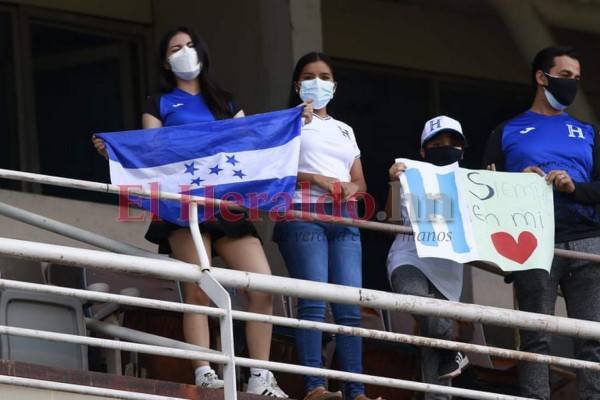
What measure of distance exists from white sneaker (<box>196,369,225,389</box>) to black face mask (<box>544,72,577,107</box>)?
2573mm

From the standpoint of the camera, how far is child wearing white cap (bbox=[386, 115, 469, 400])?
9773 mm

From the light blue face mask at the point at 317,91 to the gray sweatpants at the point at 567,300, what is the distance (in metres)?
1.36

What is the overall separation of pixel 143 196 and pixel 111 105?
16.9ft

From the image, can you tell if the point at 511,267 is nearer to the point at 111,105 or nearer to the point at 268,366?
the point at 268,366

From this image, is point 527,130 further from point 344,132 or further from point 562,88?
point 344,132

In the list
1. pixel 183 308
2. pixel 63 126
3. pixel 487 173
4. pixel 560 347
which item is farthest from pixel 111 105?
pixel 183 308

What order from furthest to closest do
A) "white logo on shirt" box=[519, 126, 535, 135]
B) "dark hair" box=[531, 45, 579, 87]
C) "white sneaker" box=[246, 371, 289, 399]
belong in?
"dark hair" box=[531, 45, 579, 87], "white logo on shirt" box=[519, 126, 535, 135], "white sneaker" box=[246, 371, 289, 399]

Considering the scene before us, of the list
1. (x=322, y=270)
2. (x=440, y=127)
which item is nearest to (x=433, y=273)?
(x=322, y=270)

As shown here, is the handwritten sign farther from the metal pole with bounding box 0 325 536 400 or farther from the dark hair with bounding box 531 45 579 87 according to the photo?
the metal pole with bounding box 0 325 536 400

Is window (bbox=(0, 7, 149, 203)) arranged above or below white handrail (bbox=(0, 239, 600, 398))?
above

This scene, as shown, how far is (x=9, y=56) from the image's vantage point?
13.9m

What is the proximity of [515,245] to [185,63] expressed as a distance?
76.4 inches

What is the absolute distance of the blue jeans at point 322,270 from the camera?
9.52 metres

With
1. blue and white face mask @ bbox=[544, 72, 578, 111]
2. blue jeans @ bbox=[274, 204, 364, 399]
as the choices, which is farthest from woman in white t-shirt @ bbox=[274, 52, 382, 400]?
blue and white face mask @ bbox=[544, 72, 578, 111]
